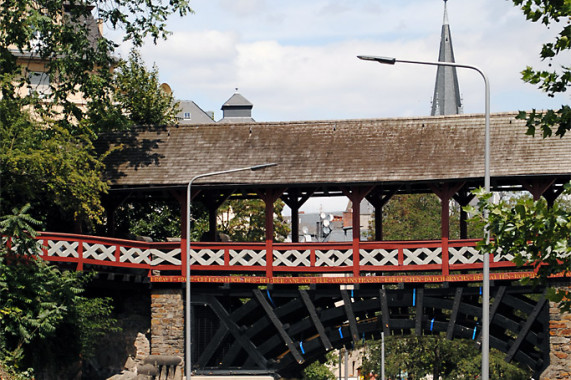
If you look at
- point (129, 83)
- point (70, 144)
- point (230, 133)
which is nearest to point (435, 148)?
point (230, 133)

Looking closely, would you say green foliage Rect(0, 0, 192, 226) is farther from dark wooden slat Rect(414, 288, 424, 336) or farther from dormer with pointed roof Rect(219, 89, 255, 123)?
dormer with pointed roof Rect(219, 89, 255, 123)

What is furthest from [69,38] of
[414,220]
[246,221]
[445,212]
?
[414,220]

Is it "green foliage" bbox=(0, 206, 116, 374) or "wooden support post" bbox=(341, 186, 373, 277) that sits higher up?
"wooden support post" bbox=(341, 186, 373, 277)

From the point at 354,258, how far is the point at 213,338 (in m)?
4.81

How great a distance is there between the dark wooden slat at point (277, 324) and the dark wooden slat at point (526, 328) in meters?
5.79

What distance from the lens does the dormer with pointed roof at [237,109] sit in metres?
97.6

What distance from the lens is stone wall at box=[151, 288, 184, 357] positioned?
109 ft

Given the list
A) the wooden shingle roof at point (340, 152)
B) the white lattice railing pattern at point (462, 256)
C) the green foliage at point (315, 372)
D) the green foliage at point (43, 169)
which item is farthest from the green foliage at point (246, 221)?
the white lattice railing pattern at point (462, 256)

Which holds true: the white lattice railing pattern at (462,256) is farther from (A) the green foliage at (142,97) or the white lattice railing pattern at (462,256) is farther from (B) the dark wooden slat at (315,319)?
(A) the green foliage at (142,97)

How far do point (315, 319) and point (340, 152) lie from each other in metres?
4.65

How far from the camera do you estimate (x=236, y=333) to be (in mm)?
33844

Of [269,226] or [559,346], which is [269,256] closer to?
[269,226]

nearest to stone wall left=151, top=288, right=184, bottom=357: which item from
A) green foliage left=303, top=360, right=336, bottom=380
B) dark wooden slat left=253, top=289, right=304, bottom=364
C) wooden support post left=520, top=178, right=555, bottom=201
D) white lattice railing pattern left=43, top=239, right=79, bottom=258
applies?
dark wooden slat left=253, top=289, right=304, bottom=364

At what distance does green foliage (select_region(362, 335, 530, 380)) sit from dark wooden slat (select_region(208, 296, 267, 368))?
2006 cm
